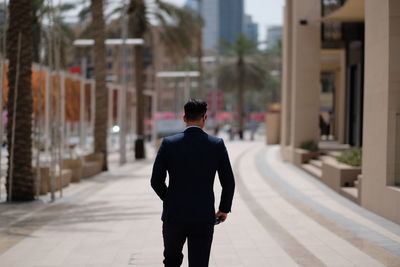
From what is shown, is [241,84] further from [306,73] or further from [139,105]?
[306,73]

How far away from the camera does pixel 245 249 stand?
851 centimetres

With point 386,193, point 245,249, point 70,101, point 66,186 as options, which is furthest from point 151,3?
point 245,249

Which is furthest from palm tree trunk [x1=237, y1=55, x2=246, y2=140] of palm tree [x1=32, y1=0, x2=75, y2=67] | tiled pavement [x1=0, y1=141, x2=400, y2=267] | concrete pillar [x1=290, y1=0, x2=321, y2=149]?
tiled pavement [x1=0, y1=141, x2=400, y2=267]

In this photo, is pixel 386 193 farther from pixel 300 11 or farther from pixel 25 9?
pixel 300 11

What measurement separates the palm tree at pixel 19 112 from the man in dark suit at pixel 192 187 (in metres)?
9.74

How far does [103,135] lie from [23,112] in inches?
396

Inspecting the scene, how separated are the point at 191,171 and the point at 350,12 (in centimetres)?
1722

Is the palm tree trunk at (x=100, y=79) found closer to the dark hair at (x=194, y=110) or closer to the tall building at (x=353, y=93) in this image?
the tall building at (x=353, y=93)

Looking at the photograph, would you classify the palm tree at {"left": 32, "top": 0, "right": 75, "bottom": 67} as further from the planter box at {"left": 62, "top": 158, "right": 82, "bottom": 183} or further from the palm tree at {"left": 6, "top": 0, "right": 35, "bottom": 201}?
the palm tree at {"left": 6, "top": 0, "right": 35, "bottom": 201}

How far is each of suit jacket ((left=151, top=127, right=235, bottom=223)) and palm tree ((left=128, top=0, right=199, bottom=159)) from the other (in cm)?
2725

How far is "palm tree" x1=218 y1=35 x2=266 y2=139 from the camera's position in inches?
2356

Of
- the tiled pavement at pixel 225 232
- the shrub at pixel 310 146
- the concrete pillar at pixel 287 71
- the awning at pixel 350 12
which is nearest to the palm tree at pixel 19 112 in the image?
the tiled pavement at pixel 225 232

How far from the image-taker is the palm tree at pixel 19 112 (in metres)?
13.9

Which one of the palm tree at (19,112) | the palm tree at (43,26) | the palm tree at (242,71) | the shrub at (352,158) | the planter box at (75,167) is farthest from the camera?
the palm tree at (242,71)
